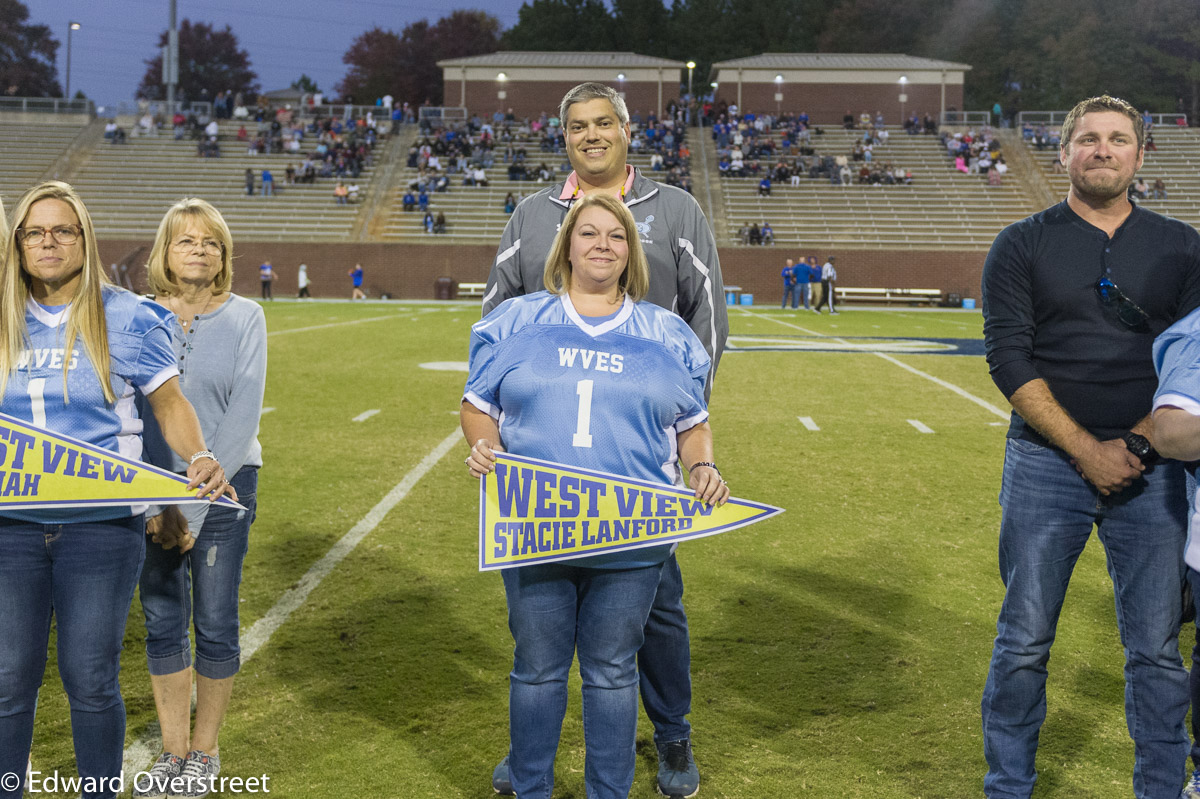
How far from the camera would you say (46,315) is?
301 centimetres

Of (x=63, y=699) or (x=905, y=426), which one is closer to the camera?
(x=63, y=699)

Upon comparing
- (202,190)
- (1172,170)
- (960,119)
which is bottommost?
(202,190)

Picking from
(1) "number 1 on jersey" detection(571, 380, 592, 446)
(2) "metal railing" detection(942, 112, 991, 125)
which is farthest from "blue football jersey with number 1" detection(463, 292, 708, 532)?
(2) "metal railing" detection(942, 112, 991, 125)

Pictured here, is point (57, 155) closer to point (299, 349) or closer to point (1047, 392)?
point (299, 349)

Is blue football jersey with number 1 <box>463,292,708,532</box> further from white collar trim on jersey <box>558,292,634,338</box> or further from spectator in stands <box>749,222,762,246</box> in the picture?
spectator in stands <box>749,222,762,246</box>

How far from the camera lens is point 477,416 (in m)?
3.07

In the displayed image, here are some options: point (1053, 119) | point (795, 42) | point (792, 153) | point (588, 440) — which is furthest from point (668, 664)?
point (795, 42)

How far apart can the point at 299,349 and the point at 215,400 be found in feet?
49.6

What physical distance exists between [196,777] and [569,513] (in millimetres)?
1636

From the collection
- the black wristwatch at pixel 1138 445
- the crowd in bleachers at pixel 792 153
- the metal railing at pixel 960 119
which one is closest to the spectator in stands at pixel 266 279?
the crowd in bleachers at pixel 792 153

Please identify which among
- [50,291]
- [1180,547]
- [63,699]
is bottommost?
[63,699]

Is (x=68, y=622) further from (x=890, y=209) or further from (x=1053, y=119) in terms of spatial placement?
(x=1053, y=119)

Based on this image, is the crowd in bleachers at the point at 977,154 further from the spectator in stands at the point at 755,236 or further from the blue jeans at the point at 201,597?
the blue jeans at the point at 201,597

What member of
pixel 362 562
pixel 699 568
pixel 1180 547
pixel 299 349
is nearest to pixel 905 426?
pixel 699 568
